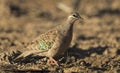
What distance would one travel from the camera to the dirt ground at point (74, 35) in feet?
28.5

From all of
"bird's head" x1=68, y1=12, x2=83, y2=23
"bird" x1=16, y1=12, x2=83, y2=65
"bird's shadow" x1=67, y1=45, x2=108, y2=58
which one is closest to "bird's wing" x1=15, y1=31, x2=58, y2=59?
"bird" x1=16, y1=12, x2=83, y2=65

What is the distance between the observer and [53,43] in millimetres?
8938

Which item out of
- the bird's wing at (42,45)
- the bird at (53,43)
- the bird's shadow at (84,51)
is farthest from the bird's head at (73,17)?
the bird's shadow at (84,51)

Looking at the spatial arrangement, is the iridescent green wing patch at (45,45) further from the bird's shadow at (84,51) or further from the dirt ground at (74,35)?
the bird's shadow at (84,51)

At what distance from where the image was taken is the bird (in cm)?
885

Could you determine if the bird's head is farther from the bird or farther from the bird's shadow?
the bird's shadow

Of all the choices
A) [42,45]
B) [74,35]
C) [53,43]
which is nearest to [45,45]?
[42,45]

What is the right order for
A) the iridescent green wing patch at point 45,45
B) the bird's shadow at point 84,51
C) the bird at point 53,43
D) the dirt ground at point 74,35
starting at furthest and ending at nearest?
the bird's shadow at point 84,51 → the iridescent green wing patch at point 45,45 → the bird at point 53,43 → the dirt ground at point 74,35

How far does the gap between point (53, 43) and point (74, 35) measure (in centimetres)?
573

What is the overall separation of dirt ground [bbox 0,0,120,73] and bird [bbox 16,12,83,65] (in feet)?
0.59

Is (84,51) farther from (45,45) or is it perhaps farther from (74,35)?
(74,35)

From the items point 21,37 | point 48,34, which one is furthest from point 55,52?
point 21,37

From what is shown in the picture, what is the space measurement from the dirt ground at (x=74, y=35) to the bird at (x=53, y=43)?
0.18 metres

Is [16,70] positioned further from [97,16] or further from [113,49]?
[97,16]
